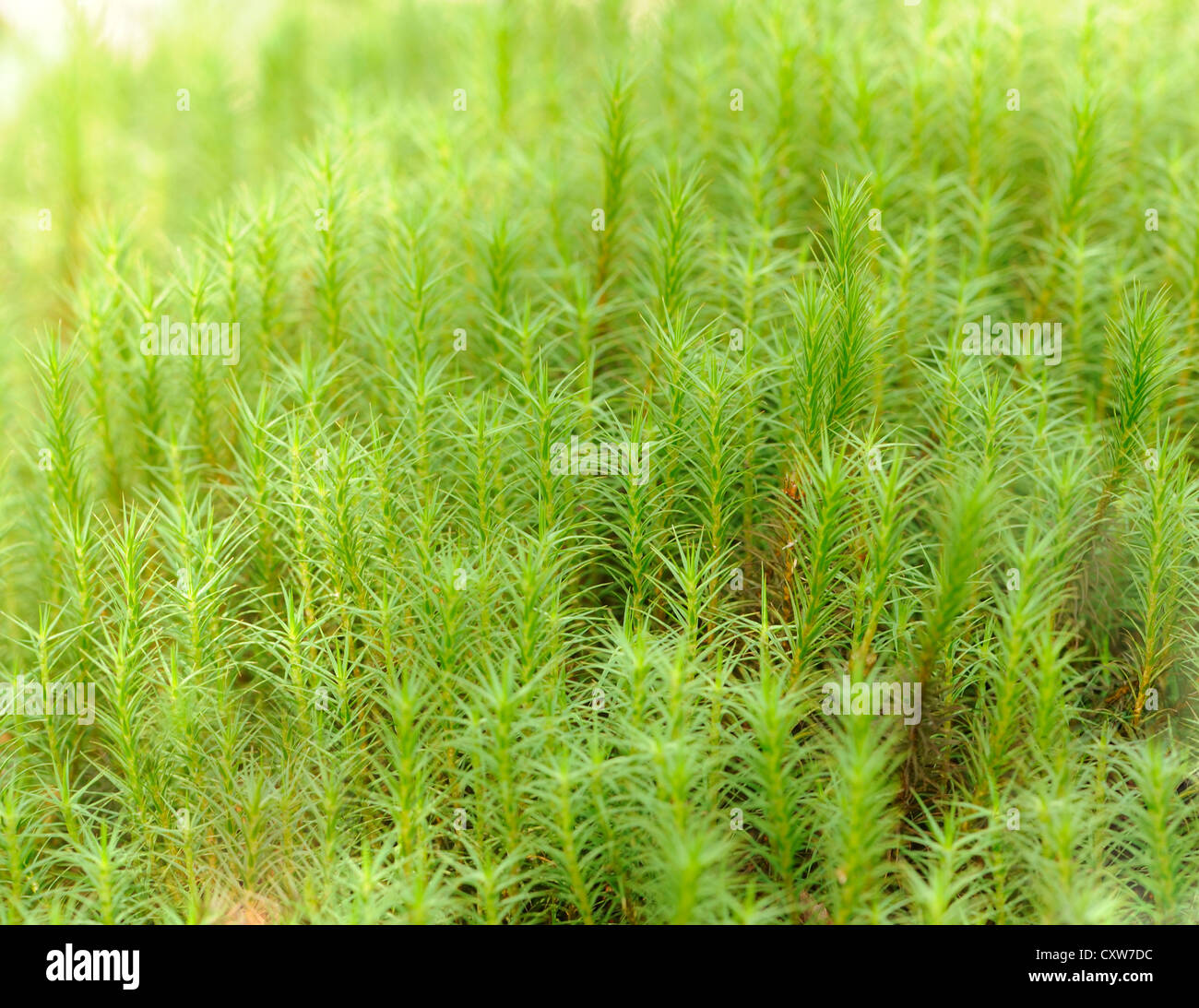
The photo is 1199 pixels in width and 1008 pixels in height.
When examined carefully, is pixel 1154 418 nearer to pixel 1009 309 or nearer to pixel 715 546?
pixel 1009 309

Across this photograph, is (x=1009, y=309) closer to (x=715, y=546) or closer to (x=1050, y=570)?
(x=1050, y=570)

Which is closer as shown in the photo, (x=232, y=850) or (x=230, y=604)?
(x=232, y=850)

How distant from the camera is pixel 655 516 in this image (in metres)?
2.06

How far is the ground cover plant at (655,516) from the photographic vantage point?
182 centimetres

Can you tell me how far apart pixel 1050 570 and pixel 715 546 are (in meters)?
0.59

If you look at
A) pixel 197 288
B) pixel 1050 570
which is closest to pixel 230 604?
pixel 197 288

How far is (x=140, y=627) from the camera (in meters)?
2.03

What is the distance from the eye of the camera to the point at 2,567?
2412 mm

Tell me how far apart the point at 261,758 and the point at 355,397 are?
75cm

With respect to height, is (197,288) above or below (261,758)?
above

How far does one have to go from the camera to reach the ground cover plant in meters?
1.82
